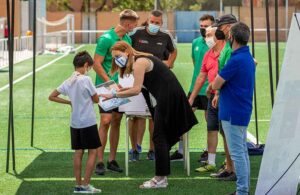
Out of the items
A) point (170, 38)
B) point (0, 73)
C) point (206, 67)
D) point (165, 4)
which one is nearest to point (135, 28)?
point (170, 38)

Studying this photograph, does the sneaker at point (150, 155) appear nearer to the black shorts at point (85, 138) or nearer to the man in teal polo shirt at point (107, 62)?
the man in teal polo shirt at point (107, 62)

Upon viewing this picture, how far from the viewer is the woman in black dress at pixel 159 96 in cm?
889

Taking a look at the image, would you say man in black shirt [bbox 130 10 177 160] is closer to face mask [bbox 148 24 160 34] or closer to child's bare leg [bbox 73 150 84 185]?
face mask [bbox 148 24 160 34]

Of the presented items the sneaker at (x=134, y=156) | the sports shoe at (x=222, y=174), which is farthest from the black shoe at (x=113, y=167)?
the sports shoe at (x=222, y=174)

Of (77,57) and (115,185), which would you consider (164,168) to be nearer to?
(115,185)

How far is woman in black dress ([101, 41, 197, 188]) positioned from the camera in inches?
350

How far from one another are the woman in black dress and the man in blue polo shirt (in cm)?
101

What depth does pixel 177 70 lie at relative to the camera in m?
30.9

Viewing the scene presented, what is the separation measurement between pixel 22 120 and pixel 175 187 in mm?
7138

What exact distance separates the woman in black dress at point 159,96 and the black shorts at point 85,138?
457 millimetres

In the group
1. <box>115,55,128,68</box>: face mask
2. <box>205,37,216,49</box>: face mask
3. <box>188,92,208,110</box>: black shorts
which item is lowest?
<box>188,92,208,110</box>: black shorts

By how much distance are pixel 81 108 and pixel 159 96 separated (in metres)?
0.90

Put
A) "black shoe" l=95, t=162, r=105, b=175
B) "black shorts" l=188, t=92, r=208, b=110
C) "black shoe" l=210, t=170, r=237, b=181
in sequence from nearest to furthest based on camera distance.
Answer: "black shoe" l=210, t=170, r=237, b=181
"black shoe" l=95, t=162, r=105, b=175
"black shorts" l=188, t=92, r=208, b=110

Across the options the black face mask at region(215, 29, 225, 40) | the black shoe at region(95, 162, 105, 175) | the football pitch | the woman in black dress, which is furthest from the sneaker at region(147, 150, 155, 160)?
the black face mask at region(215, 29, 225, 40)
